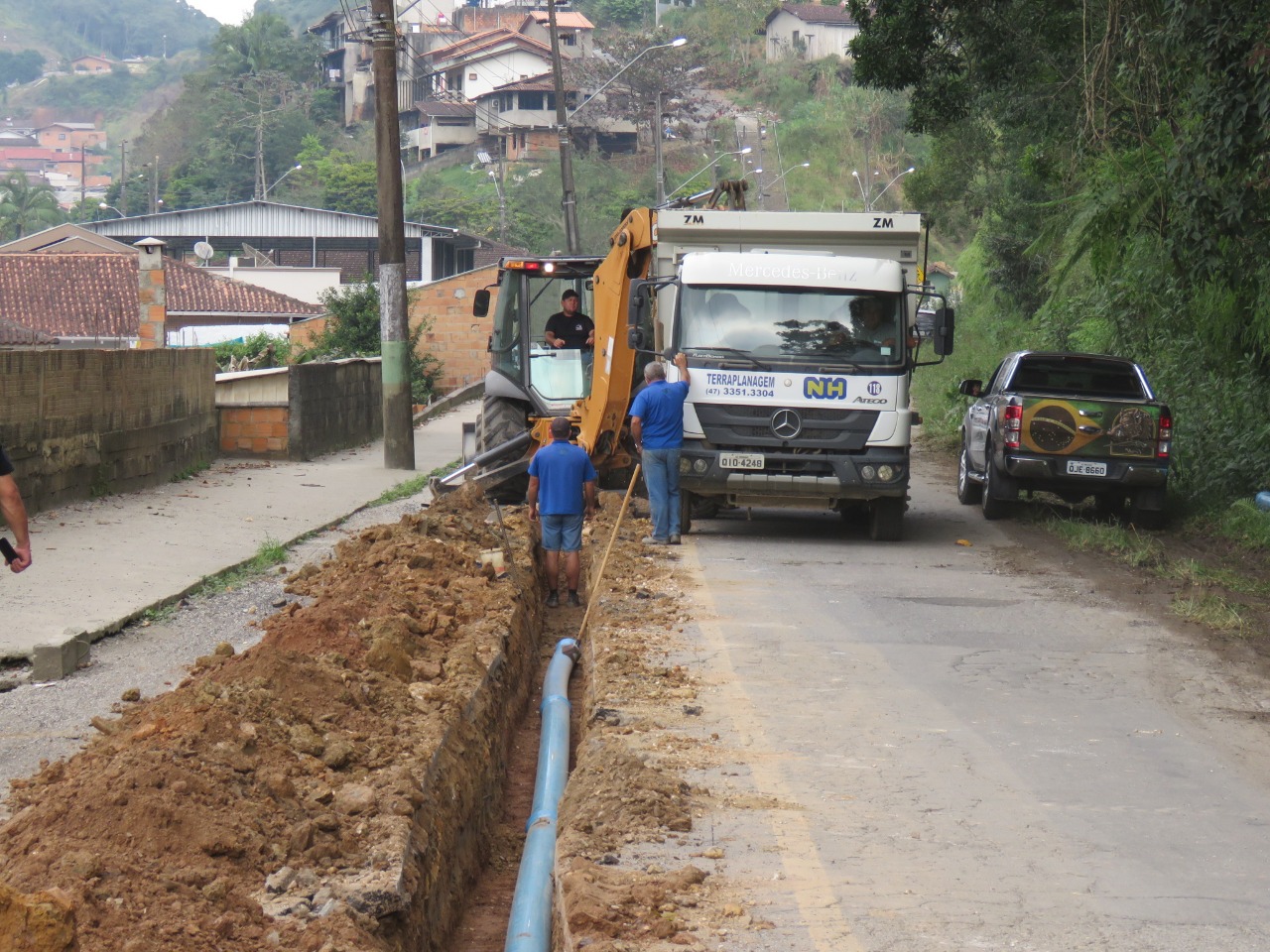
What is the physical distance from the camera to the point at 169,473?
17.8 meters

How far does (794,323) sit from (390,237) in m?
7.78

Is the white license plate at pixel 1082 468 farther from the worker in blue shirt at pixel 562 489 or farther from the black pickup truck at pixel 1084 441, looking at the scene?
the worker in blue shirt at pixel 562 489

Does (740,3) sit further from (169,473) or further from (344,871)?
(344,871)

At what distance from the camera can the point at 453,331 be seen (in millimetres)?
46000

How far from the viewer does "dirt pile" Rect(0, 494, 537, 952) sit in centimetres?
458

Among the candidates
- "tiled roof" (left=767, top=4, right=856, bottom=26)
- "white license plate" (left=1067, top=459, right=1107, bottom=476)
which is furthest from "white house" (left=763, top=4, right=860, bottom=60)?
"white license plate" (left=1067, top=459, right=1107, bottom=476)

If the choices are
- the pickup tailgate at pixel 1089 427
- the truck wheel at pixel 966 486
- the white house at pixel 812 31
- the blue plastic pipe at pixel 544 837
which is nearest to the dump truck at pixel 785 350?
the pickup tailgate at pixel 1089 427

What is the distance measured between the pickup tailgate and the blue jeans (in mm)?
4069

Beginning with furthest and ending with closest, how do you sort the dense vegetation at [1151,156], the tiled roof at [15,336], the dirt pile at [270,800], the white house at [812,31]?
the white house at [812,31] → the tiled roof at [15,336] → the dense vegetation at [1151,156] → the dirt pile at [270,800]

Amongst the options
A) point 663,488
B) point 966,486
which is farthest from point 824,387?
point 966,486

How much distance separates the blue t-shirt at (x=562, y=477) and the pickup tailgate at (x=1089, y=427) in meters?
6.01

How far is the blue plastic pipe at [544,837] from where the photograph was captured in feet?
17.8

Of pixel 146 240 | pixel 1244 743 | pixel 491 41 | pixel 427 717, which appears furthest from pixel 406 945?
pixel 491 41

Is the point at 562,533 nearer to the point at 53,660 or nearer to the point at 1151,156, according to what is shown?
the point at 53,660
